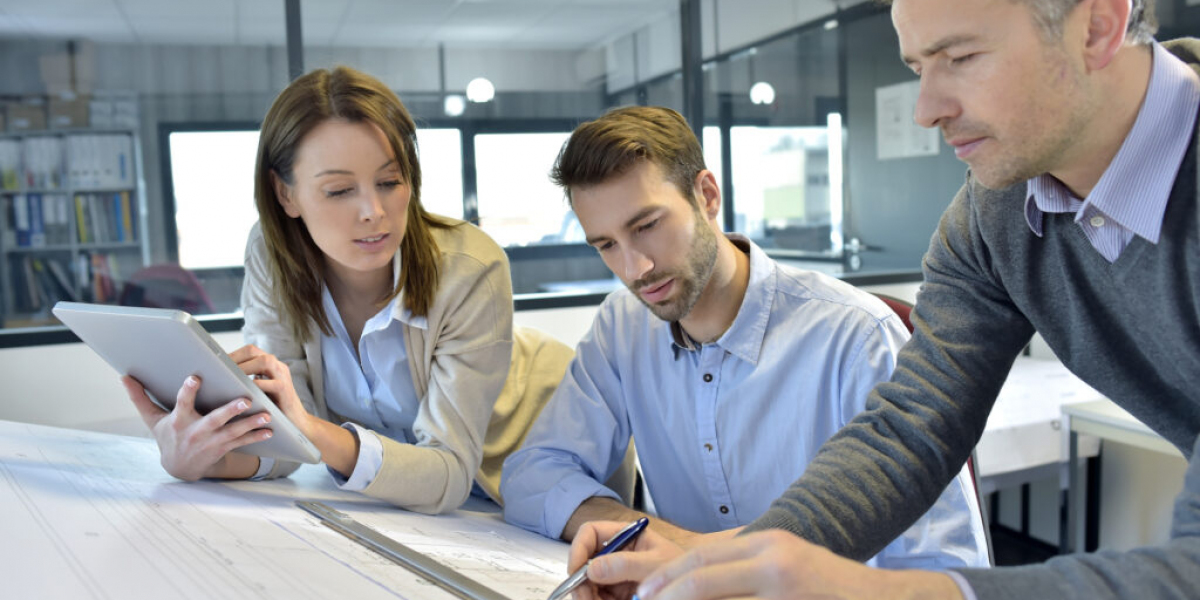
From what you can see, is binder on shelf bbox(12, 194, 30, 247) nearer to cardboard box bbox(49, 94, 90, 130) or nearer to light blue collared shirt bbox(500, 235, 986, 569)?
cardboard box bbox(49, 94, 90, 130)

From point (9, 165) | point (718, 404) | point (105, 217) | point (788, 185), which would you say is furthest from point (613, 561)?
point (788, 185)

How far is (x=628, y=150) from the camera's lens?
1.42 m

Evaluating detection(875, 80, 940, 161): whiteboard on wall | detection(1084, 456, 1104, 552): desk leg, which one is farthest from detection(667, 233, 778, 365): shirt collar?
detection(875, 80, 940, 161): whiteboard on wall

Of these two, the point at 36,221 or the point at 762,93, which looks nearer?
the point at 36,221

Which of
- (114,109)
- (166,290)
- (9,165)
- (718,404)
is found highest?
(114,109)

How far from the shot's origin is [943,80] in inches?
34.0

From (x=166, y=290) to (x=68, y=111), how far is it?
29.5 inches

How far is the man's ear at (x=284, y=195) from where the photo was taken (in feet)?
5.00

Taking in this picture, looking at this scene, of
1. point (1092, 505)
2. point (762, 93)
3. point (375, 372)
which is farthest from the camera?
point (762, 93)

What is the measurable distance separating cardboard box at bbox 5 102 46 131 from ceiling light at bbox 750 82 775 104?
304cm

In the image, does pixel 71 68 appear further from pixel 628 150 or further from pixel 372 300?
pixel 628 150

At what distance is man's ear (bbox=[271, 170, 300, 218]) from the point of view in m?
1.53

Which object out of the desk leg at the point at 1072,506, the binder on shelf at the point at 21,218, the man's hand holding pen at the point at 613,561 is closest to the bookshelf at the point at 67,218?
the binder on shelf at the point at 21,218

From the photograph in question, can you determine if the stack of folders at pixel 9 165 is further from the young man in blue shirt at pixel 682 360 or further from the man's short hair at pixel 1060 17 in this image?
the man's short hair at pixel 1060 17
